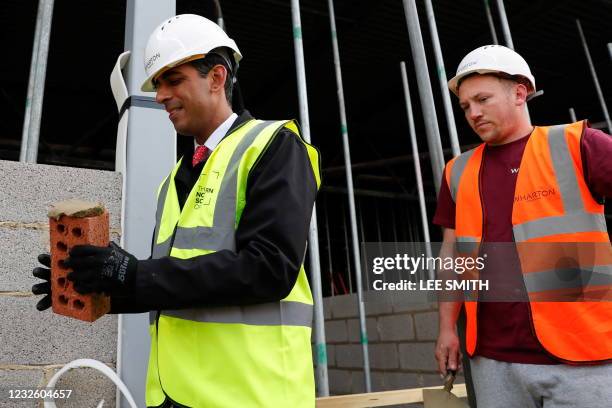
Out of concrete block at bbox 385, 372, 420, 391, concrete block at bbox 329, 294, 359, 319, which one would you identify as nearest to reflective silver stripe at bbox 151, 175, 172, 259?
concrete block at bbox 385, 372, 420, 391

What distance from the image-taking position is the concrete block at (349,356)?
576 centimetres

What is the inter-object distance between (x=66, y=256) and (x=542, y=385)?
1.34m

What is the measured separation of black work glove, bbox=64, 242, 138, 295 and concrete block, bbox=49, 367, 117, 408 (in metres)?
0.94

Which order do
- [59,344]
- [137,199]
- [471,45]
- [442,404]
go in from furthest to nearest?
1. [471,45]
2. [137,199]
3. [59,344]
4. [442,404]

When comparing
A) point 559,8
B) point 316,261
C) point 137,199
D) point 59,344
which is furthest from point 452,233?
point 559,8

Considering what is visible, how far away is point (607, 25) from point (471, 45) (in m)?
1.67

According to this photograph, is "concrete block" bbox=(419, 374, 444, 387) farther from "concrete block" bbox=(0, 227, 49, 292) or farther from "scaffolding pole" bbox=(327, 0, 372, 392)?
"concrete block" bbox=(0, 227, 49, 292)

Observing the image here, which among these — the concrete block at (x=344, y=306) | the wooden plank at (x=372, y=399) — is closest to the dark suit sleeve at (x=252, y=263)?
the wooden plank at (x=372, y=399)

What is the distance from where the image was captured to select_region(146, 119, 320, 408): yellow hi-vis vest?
1.30 meters

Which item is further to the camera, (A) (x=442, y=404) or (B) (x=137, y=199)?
(B) (x=137, y=199)

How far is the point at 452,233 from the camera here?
1.98m

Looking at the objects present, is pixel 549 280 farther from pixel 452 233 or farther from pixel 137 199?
pixel 137 199

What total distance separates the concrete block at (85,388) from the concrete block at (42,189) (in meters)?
0.60

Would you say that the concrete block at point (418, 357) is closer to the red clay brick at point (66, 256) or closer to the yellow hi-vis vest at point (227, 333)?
the yellow hi-vis vest at point (227, 333)
